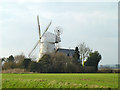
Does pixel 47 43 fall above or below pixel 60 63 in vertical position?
above

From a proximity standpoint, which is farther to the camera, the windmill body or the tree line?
the windmill body

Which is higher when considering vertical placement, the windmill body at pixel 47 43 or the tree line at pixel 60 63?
the windmill body at pixel 47 43

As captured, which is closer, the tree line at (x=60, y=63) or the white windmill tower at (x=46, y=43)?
the tree line at (x=60, y=63)

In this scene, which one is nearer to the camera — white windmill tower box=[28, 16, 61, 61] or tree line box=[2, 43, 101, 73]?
tree line box=[2, 43, 101, 73]

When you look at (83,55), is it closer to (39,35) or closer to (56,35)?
(56,35)

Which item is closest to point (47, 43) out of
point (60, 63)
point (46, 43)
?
point (46, 43)

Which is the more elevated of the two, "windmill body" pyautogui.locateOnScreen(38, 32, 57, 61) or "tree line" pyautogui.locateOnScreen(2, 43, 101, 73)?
"windmill body" pyautogui.locateOnScreen(38, 32, 57, 61)

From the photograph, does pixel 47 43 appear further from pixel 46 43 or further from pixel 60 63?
pixel 60 63

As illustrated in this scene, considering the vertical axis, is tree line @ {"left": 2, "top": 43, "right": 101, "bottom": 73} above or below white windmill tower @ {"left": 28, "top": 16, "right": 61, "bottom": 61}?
below

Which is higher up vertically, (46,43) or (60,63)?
(46,43)

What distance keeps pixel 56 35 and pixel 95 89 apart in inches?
1439

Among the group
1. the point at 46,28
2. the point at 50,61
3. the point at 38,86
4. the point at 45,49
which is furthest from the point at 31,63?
the point at 38,86

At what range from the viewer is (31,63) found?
3897 cm

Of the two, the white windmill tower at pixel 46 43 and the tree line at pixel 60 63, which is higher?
the white windmill tower at pixel 46 43
